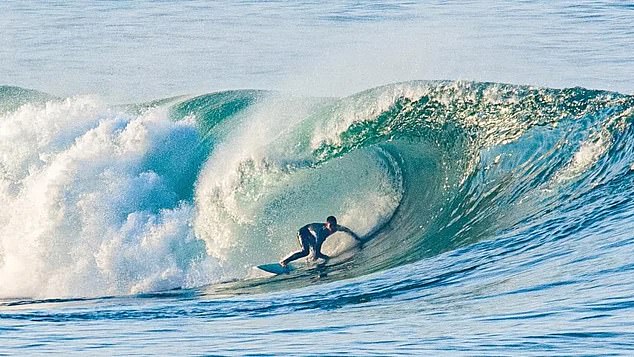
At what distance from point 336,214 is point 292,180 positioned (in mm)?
1129

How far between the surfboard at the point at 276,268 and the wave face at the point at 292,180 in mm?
554

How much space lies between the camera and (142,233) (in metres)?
17.3

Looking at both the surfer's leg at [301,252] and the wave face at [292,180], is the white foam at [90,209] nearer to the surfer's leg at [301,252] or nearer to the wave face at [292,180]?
the wave face at [292,180]

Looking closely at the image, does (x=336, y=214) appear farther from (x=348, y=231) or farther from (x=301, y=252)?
(x=301, y=252)

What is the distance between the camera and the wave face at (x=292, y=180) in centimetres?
1586

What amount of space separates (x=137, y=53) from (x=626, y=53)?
16941mm

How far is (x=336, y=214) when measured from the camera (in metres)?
17.6

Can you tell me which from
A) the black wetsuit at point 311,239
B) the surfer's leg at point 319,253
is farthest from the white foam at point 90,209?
the surfer's leg at point 319,253

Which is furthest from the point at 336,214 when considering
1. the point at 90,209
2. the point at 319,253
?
the point at 90,209

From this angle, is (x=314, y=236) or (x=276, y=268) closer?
(x=276, y=268)

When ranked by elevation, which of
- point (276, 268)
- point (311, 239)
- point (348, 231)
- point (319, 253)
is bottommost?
point (276, 268)

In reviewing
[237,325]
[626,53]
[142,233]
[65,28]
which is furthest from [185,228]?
[65,28]

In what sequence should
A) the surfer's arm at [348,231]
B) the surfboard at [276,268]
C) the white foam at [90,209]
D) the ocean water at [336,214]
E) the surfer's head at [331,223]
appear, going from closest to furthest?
1. the ocean water at [336,214]
2. the surfboard at [276,268]
3. the surfer's head at [331,223]
4. the surfer's arm at [348,231]
5. the white foam at [90,209]

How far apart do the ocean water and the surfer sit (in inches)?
12.1
